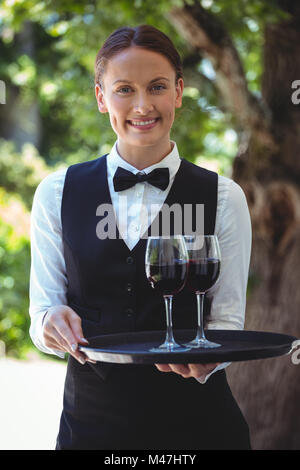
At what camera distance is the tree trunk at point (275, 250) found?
4.20 m

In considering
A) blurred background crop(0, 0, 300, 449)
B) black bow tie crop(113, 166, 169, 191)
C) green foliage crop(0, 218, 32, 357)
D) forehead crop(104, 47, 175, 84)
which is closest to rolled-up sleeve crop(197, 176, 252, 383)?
black bow tie crop(113, 166, 169, 191)

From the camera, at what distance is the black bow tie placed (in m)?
1.95

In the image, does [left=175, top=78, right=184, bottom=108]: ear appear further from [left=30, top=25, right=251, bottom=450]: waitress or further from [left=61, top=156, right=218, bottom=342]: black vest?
[left=61, top=156, right=218, bottom=342]: black vest

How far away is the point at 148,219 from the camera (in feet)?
6.40

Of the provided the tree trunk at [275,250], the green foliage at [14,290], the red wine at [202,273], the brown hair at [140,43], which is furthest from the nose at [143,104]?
the green foliage at [14,290]

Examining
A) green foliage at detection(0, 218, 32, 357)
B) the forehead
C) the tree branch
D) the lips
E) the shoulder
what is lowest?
green foliage at detection(0, 218, 32, 357)

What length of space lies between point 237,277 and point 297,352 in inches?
105

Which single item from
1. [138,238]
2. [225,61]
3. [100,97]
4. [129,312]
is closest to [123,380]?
[129,312]

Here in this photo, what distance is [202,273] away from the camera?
1.65 meters

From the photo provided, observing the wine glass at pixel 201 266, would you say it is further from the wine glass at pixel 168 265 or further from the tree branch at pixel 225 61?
the tree branch at pixel 225 61

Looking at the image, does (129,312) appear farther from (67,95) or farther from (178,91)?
(67,95)

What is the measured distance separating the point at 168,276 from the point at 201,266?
11 centimetres
